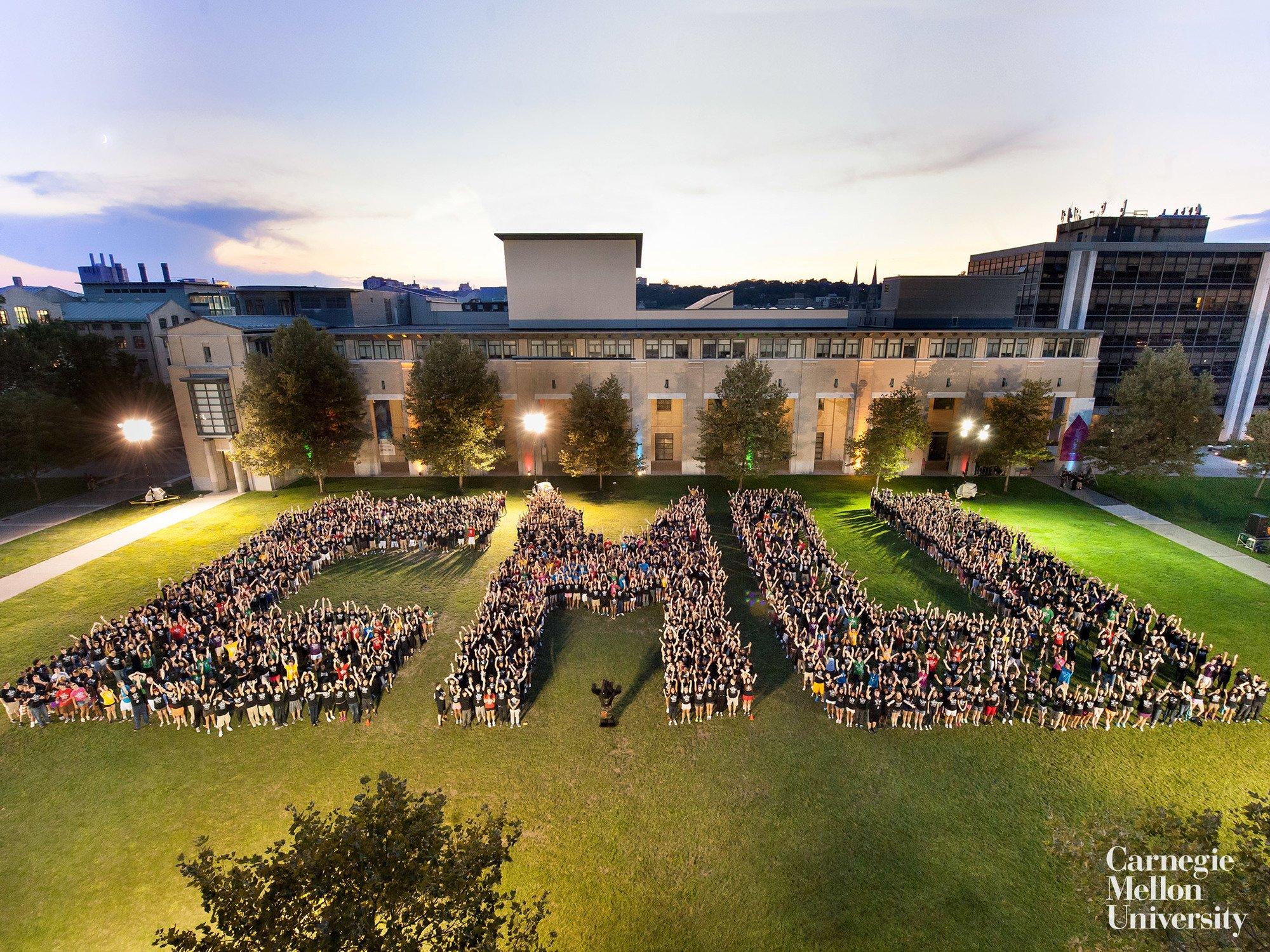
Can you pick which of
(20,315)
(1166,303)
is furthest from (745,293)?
(20,315)

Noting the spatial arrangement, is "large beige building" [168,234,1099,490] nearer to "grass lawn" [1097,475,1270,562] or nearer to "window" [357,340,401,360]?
"window" [357,340,401,360]

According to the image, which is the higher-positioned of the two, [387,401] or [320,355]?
[320,355]

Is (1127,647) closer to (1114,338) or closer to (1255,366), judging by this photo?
(1114,338)

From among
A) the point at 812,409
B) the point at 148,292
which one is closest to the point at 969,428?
the point at 812,409

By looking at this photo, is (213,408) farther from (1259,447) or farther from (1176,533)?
(1259,447)

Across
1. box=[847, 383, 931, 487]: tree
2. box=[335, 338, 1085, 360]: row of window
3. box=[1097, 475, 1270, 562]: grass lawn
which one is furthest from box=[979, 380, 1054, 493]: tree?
box=[1097, 475, 1270, 562]: grass lawn

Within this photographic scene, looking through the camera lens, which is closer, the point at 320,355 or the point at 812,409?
the point at 320,355
